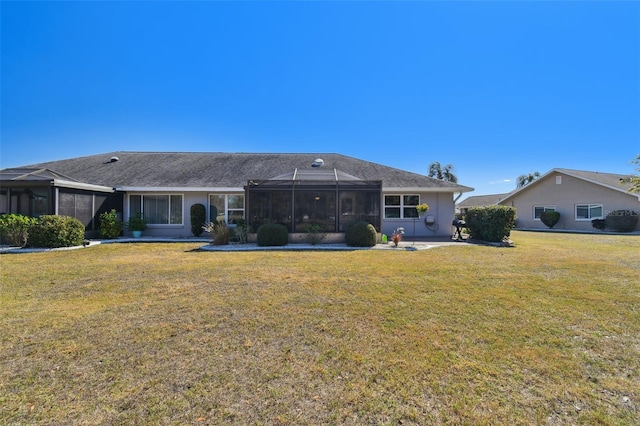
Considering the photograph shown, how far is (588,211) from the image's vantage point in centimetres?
2316

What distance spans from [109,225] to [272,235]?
882cm

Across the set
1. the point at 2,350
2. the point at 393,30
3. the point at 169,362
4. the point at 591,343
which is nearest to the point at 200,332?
the point at 169,362

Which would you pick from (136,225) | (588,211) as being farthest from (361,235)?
(588,211)

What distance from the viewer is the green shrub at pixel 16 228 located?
1093 cm

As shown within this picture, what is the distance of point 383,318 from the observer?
4078 mm

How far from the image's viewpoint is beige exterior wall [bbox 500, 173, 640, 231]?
21719mm

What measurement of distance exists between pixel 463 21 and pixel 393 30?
2719 mm

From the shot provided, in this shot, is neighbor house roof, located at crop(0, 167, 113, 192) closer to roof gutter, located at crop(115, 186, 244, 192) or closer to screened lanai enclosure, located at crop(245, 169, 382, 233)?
roof gutter, located at crop(115, 186, 244, 192)

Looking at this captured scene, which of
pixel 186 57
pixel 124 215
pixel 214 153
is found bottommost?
pixel 124 215

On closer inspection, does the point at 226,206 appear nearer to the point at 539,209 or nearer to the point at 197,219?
the point at 197,219

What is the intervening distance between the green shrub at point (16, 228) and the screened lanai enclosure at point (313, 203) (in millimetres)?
8530

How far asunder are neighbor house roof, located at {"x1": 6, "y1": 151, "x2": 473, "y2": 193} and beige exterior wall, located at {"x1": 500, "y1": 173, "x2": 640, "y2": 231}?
14.9 metres

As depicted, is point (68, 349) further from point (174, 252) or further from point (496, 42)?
point (496, 42)

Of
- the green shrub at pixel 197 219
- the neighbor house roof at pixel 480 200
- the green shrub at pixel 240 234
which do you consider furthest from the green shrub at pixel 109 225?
the neighbor house roof at pixel 480 200
